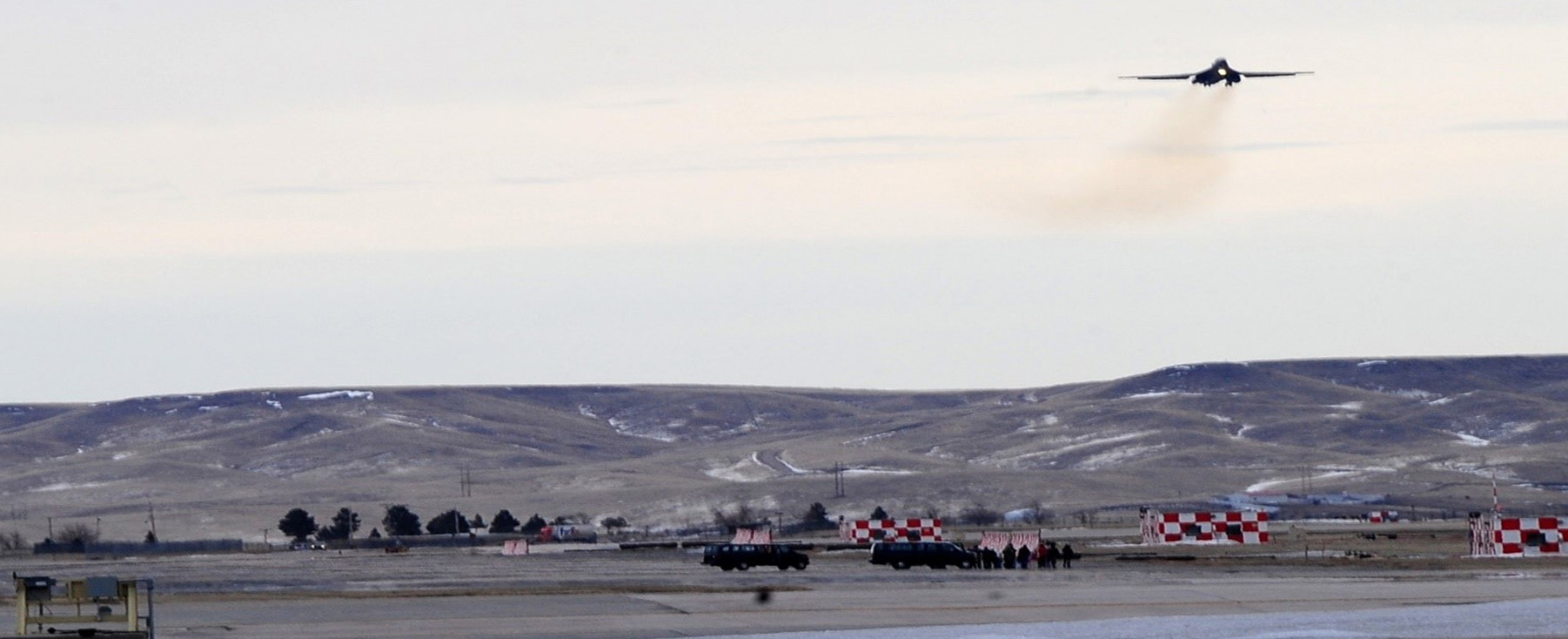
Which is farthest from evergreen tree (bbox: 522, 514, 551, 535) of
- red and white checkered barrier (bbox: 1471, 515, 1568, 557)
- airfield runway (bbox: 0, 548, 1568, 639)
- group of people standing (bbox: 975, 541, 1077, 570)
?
red and white checkered barrier (bbox: 1471, 515, 1568, 557)

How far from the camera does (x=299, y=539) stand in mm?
165000

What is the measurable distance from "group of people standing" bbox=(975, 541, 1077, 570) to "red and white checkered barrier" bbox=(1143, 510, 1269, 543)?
1696 centimetres

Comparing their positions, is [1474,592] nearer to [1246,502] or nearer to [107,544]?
[107,544]

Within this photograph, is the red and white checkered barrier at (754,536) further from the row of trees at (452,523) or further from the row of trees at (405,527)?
the row of trees at (405,527)

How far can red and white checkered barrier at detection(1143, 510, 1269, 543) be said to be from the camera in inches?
3866

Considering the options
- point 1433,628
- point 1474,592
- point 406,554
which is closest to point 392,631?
point 1433,628

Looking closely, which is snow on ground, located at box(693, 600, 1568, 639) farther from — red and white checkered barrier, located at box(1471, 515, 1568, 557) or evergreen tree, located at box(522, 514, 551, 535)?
evergreen tree, located at box(522, 514, 551, 535)

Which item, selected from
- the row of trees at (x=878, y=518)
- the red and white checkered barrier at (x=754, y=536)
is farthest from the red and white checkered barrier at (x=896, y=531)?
the row of trees at (x=878, y=518)

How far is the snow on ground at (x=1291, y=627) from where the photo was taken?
47.0 meters

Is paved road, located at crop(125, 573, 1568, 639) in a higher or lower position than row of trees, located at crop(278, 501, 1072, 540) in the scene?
lower

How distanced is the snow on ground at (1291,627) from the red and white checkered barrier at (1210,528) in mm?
43794

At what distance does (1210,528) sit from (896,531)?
45.7 ft

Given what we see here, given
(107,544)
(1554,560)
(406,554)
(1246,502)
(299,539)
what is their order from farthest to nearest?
(1246,502), (299,539), (107,544), (406,554), (1554,560)

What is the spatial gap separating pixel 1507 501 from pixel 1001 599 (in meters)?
146
